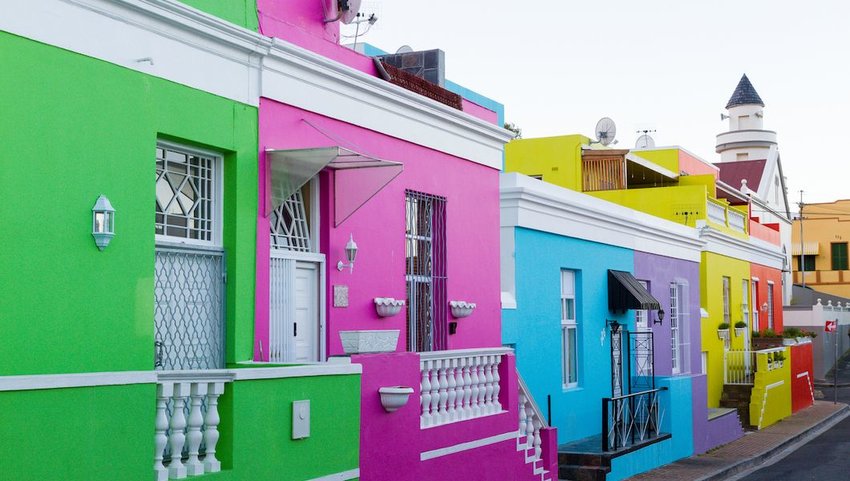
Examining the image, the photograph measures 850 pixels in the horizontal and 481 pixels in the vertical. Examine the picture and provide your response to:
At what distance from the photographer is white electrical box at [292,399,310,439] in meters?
8.25

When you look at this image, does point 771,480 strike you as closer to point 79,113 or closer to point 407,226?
point 407,226

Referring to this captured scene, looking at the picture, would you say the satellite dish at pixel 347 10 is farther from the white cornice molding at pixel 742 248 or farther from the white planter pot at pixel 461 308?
the white cornice molding at pixel 742 248

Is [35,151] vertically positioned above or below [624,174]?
below

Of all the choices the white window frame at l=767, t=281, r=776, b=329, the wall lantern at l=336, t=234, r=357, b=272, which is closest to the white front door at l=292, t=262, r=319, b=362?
A: the wall lantern at l=336, t=234, r=357, b=272

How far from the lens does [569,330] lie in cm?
1725

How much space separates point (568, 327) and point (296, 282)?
299 inches

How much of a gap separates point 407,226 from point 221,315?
3.44 metres

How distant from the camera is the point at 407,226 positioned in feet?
40.4

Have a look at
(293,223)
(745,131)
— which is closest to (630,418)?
(293,223)

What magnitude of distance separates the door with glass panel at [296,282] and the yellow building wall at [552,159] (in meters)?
16.8

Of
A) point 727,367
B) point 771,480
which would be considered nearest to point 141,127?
point 771,480

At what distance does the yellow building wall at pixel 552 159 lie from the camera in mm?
27250

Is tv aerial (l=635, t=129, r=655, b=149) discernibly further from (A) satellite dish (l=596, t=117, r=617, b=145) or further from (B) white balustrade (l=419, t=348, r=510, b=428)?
(B) white balustrade (l=419, t=348, r=510, b=428)

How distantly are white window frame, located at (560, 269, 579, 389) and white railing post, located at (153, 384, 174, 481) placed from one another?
410 inches
